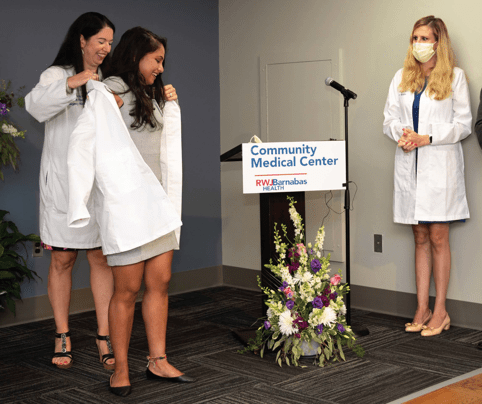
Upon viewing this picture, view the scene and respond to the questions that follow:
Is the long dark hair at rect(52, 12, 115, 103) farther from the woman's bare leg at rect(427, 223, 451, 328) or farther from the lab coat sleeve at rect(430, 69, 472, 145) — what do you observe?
the woman's bare leg at rect(427, 223, 451, 328)

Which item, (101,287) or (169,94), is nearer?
(169,94)

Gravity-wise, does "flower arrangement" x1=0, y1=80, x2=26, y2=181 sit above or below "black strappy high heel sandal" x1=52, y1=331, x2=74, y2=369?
above

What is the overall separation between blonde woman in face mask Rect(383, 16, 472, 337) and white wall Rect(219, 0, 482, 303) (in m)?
0.18

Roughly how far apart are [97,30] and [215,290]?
2.78m

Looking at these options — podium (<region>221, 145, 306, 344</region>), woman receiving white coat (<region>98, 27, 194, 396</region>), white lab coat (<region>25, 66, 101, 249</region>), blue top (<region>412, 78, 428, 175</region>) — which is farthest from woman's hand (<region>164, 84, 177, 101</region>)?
blue top (<region>412, 78, 428, 175</region>)

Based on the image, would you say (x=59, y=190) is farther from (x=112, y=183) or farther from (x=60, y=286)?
(x=112, y=183)

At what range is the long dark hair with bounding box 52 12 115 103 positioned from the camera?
3.01 metres

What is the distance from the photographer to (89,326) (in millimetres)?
4027

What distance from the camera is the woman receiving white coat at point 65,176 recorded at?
3.00m

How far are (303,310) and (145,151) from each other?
114cm

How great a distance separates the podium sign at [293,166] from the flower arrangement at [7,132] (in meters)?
1.41

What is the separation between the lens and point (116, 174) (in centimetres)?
250

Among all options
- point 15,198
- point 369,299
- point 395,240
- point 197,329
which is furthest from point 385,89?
point 15,198

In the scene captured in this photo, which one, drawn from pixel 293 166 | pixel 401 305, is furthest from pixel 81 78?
pixel 401 305
